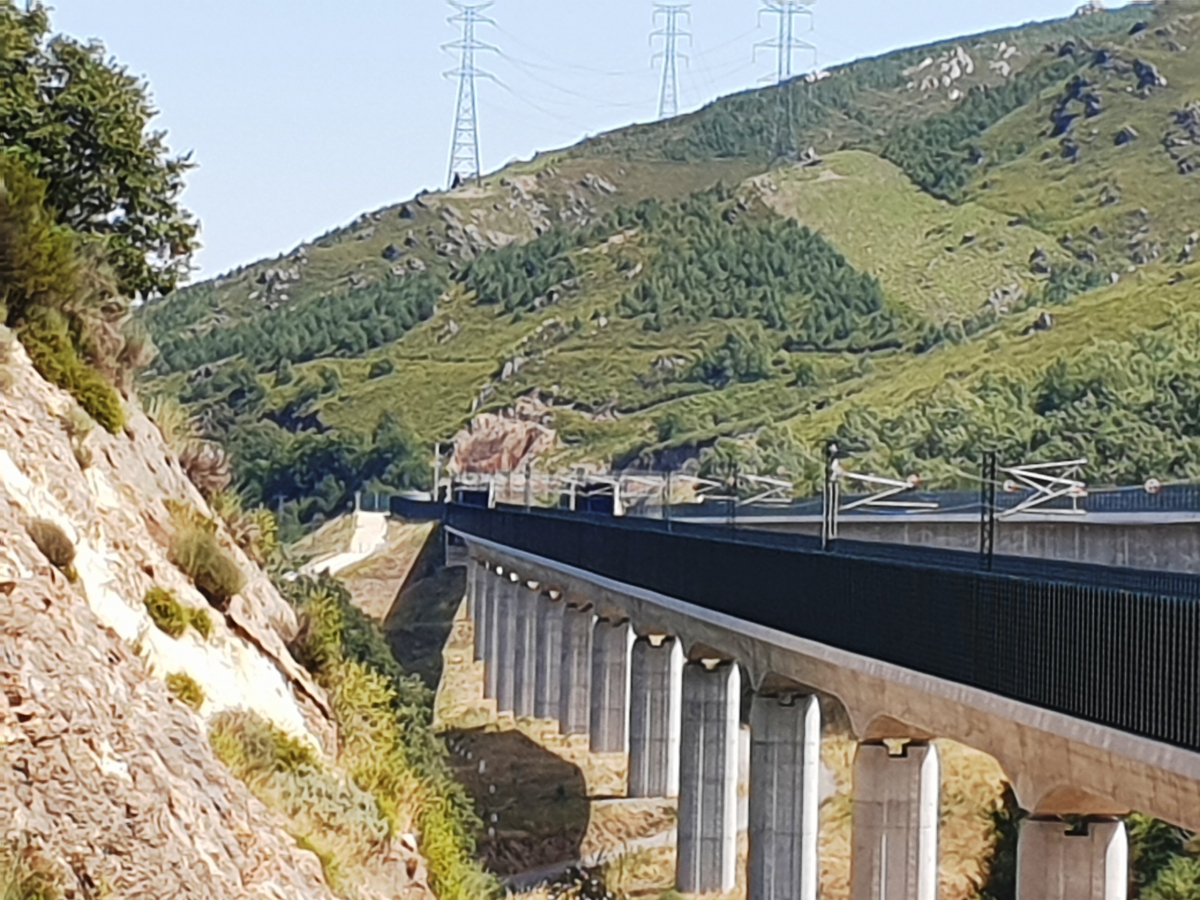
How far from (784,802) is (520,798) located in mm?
21935

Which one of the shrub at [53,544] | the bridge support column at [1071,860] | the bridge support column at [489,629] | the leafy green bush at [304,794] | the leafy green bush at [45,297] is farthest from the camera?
the bridge support column at [489,629]

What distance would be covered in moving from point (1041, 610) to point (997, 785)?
30.4 meters

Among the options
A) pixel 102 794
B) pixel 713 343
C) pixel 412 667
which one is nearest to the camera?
pixel 102 794

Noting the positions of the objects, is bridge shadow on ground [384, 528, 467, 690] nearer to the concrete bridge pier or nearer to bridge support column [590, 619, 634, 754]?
the concrete bridge pier

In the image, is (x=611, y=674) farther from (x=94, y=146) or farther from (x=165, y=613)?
(x=165, y=613)

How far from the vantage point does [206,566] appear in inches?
874

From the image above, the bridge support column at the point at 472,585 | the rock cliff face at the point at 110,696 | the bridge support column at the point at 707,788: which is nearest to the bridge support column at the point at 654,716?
the bridge support column at the point at 707,788

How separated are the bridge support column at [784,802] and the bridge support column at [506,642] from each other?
40124mm

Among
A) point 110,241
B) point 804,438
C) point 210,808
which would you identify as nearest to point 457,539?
point 804,438

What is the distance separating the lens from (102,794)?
14.3 m

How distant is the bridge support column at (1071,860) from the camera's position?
22.9 metres

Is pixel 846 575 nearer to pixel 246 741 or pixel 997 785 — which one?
pixel 246 741

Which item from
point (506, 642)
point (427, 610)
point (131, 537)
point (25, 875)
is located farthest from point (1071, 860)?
point (427, 610)

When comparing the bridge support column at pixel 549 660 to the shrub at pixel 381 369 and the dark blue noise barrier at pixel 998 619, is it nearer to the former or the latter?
the dark blue noise barrier at pixel 998 619
